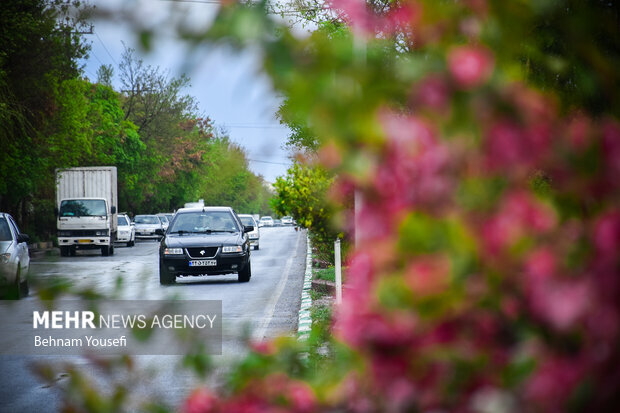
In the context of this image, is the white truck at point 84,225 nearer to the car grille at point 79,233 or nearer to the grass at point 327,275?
the car grille at point 79,233

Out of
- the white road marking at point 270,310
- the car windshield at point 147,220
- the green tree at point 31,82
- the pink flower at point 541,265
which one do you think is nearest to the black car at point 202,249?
the white road marking at point 270,310

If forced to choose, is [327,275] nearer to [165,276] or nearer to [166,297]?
[165,276]

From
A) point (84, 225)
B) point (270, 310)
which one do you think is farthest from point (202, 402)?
point (84, 225)

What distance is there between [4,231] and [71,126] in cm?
2075

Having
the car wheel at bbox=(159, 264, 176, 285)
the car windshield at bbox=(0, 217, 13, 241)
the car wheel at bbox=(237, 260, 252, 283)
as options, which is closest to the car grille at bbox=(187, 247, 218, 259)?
the car wheel at bbox=(159, 264, 176, 285)

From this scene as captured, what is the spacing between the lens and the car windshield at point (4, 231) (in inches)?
598

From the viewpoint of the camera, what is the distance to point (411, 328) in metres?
1.39

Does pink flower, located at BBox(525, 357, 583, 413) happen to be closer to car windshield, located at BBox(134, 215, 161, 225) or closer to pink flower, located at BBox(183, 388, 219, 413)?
pink flower, located at BBox(183, 388, 219, 413)

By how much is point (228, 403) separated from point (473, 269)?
2.43 ft

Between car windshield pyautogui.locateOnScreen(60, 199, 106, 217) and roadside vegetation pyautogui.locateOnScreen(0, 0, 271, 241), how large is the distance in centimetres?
154

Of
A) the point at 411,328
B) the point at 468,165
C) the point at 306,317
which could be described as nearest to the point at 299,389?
the point at 411,328

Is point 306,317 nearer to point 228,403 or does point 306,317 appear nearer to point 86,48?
point 228,403

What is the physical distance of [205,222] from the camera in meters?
19.7

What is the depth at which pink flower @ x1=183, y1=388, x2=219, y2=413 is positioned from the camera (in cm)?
187
